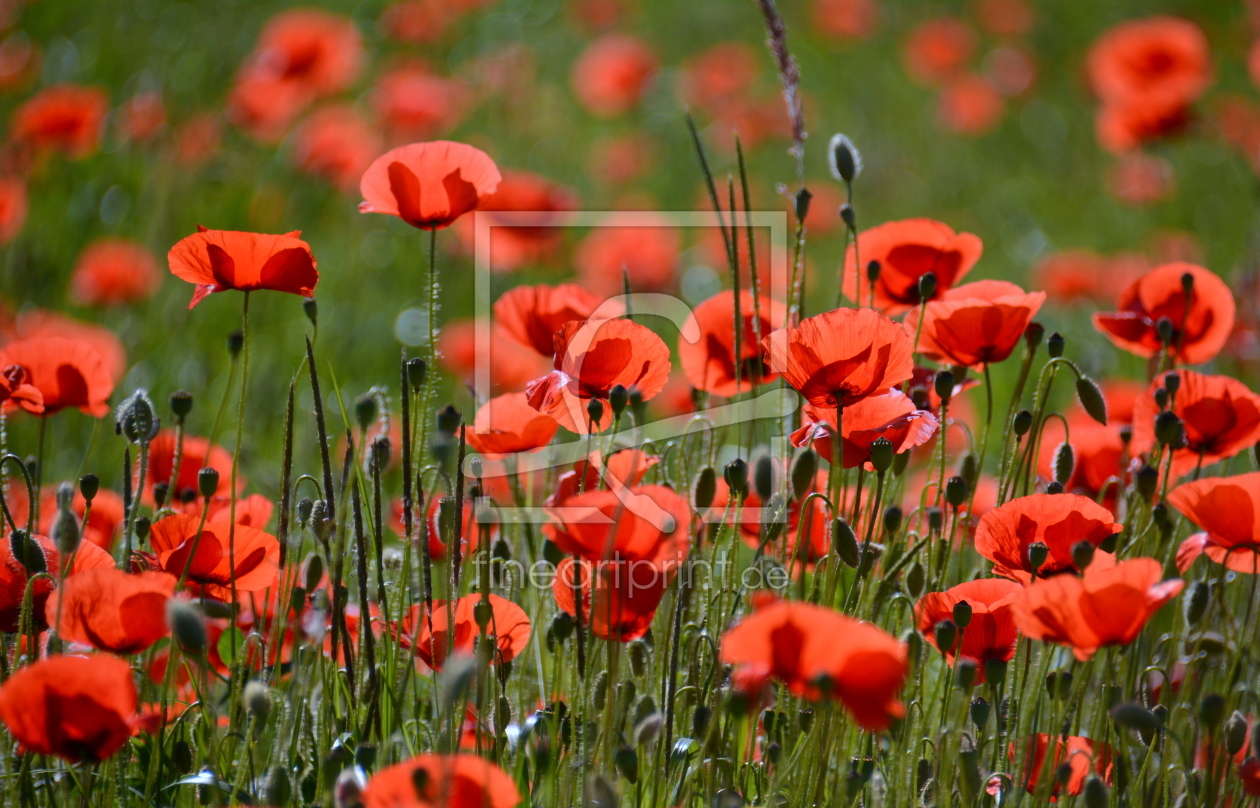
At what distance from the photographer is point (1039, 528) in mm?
1384

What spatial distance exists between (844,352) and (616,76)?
4316 millimetres

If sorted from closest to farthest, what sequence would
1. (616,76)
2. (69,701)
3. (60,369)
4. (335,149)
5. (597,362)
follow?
(69,701) < (597,362) < (60,369) < (335,149) < (616,76)

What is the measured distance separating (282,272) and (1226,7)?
29.3ft

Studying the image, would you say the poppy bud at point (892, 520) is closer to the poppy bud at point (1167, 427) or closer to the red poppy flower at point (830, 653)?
the poppy bud at point (1167, 427)

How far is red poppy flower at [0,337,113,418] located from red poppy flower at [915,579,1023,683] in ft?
4.05

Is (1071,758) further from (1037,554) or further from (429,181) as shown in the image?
(429,181)

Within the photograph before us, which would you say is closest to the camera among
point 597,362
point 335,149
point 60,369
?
point 597,362

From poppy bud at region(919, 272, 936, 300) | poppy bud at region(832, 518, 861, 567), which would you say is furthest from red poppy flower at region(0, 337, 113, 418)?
poppy bud at region(919, 272, 936, 300)

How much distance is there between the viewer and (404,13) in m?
5.77

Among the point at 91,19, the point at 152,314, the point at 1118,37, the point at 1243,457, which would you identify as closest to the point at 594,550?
the point at 1243,457

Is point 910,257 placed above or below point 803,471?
→ above

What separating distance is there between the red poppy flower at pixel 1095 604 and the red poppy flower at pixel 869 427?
0.32 meters

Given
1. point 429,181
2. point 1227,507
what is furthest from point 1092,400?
point 429,181

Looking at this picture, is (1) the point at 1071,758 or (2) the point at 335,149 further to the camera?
(2) the point at 335,149
